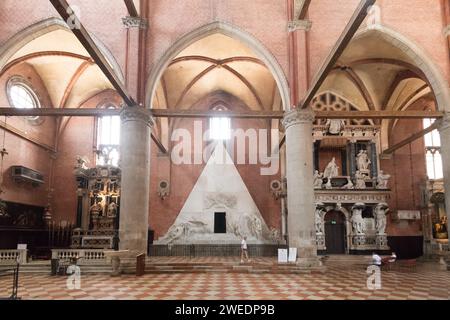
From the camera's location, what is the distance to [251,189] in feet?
94.2

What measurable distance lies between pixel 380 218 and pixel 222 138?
11.9m

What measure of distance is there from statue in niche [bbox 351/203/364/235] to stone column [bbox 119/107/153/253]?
43.5 ft

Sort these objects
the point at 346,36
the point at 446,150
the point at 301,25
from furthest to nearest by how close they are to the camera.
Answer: the point at 301,25 → the point at 446,150 → the point at 346,36

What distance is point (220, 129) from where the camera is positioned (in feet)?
95.8

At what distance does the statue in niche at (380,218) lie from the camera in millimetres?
23953

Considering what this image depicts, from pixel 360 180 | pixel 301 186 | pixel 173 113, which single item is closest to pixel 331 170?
Result: pixel 360 180

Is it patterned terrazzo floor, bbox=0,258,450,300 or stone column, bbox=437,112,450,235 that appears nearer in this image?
patterned terrazzo floor, bbox=0,258,450,300

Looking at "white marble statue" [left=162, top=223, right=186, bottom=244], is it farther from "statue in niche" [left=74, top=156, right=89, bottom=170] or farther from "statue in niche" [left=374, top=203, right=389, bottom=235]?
"statue in niche" [left=374, top=203, right=389, bottom=235]

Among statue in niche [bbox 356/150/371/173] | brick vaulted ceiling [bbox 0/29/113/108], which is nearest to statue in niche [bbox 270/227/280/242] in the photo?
statue in niche [bbox 356/150/371/173]

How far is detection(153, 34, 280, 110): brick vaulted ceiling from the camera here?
23609mm

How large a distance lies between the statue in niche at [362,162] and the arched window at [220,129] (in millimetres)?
9147

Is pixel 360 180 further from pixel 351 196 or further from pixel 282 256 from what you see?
pixel 282 256

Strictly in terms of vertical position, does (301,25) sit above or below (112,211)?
above
